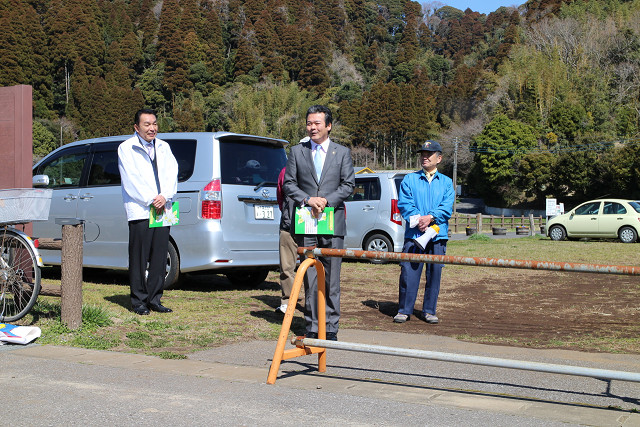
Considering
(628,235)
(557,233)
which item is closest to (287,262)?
(628,235)

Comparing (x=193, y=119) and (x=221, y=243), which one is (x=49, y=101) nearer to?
(x=193, y=119)

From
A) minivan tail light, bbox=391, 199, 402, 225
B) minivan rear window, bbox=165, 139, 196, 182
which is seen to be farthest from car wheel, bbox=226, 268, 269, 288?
minivan tail light, bbox=391, 199, 402, 225

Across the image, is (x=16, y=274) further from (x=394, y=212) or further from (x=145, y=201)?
(x=394, y=212)

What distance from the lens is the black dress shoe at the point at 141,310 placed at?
22.5 feet

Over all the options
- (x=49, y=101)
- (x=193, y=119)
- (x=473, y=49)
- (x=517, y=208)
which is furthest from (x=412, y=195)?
(x=473, y=49)

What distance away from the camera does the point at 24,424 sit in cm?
346

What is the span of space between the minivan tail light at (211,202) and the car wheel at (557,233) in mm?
21558

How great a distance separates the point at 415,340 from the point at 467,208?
79947 millimetres

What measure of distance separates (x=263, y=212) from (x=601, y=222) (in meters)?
20.4

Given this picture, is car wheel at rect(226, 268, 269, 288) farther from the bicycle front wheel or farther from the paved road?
the paved road

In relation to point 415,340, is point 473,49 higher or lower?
higher

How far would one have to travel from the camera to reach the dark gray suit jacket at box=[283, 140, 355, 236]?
5863mm

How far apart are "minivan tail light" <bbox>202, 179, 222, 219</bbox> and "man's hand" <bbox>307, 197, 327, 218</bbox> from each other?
10.1 ft

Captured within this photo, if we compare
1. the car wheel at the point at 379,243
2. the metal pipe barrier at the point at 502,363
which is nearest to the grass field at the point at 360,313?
the metal pipe barrier at the point at 502,363
